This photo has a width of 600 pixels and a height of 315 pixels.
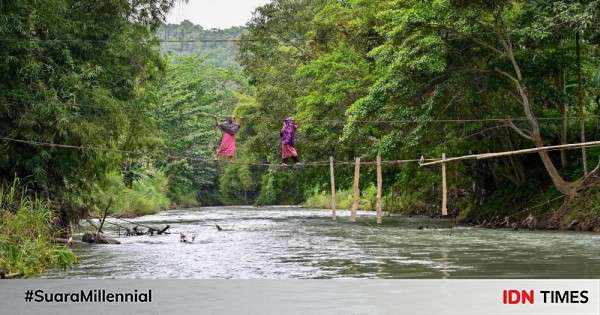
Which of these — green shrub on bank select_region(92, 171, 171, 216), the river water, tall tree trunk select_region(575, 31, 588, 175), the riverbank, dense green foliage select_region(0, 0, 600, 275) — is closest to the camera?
the river water

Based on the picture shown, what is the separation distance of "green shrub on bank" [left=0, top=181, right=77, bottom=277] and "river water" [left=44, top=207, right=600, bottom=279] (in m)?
0.38

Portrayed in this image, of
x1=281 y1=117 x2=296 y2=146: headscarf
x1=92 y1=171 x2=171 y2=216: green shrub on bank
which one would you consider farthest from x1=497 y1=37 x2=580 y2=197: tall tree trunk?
x1=92 y1=171 x2=171 y2=216: green shrub on bank

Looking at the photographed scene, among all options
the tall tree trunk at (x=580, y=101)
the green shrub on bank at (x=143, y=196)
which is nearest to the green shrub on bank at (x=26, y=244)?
the tall tree trunk at (x=580, y=101)

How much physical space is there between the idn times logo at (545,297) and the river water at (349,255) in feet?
5.46

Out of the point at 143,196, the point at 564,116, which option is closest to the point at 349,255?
the point at 564,116

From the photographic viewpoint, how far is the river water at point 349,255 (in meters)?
11.9

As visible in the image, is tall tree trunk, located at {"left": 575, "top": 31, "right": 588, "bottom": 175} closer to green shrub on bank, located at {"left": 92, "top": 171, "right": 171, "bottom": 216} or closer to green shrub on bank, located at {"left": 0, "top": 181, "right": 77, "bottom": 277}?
green shrub on bank, located at {"left": 0, "top": 181, "right": 77, "bottom": 277}

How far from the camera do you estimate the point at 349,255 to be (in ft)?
48.6

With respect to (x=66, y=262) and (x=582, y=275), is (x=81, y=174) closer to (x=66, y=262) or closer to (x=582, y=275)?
(x=66, y=262)

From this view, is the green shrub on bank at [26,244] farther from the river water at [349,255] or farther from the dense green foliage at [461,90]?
the dense green foliage at [461,90]

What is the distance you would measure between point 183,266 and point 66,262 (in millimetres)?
1956

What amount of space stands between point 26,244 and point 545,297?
308 inches

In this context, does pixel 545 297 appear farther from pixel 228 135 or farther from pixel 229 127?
pixel 228 135

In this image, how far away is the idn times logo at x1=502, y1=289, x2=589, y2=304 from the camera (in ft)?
29.1
